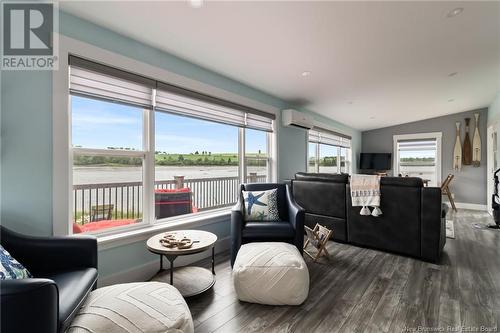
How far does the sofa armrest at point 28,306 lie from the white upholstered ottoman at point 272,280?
1.20 meters

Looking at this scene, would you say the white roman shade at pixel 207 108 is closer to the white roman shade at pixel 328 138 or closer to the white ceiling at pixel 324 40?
the white ceiling at pixel 324 40

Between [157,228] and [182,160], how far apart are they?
95 centimetres

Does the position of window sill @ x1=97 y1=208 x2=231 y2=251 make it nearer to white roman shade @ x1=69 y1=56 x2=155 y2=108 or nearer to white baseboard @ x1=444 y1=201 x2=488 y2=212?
white roman shade @ x1=69 y1=56 x2=155 y2=108

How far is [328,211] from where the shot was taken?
3.47 meters

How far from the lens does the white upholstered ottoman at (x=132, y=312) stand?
1.19 m

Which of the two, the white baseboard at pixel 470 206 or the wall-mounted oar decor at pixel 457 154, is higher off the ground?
the wall-mounted oar decor at pixel 457 154

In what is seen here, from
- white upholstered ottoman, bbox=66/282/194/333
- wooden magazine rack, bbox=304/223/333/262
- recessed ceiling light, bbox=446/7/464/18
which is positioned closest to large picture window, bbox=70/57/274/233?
white upholstered ottoman, bbox=66/282/194/333

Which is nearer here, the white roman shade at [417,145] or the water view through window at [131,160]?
the water view through window at [131,160]

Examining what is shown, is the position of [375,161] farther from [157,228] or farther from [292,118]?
[157,228]

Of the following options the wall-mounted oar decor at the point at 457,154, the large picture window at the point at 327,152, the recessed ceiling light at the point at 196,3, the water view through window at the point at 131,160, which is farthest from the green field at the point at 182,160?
the wall-mounted oar decor at the point at 457,154

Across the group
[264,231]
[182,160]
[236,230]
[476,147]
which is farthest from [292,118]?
[476,147]

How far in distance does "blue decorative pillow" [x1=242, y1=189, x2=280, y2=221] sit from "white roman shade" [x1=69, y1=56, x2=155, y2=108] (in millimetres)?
1524

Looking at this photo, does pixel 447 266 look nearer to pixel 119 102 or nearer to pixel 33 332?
pixel 33 332

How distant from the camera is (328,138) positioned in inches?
238
